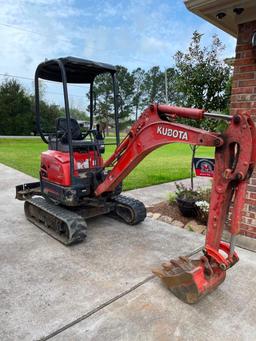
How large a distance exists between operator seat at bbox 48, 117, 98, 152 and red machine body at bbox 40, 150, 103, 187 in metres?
0.06

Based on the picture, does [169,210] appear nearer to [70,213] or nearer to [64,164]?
[70,213]

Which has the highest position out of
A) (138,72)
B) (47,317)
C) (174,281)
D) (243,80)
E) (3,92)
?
(138,72)

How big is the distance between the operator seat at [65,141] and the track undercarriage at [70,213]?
81 centimetres

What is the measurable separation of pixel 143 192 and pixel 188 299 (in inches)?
152

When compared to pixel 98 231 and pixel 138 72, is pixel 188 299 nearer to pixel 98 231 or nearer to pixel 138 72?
pixel 98 231

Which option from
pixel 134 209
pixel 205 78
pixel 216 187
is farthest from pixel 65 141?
pixel 205 78

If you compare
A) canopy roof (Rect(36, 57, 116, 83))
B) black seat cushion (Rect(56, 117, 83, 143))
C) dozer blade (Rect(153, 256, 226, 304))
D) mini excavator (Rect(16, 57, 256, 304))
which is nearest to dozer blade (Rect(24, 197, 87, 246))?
mini excavator (Rect(16, 57, 256, 304))

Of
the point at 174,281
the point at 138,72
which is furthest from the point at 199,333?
the point at 138,72

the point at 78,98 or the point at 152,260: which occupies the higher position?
the point at 78,98

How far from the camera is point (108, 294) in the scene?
8.39 feet

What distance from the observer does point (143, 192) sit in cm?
624

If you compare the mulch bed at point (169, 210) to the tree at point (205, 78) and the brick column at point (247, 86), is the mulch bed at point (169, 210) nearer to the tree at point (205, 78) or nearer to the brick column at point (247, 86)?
the brick column at point (247, 86)

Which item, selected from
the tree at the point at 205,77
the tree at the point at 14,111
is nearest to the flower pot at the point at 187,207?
the tree at the point at 205,77

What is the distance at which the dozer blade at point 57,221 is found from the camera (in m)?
3.44
